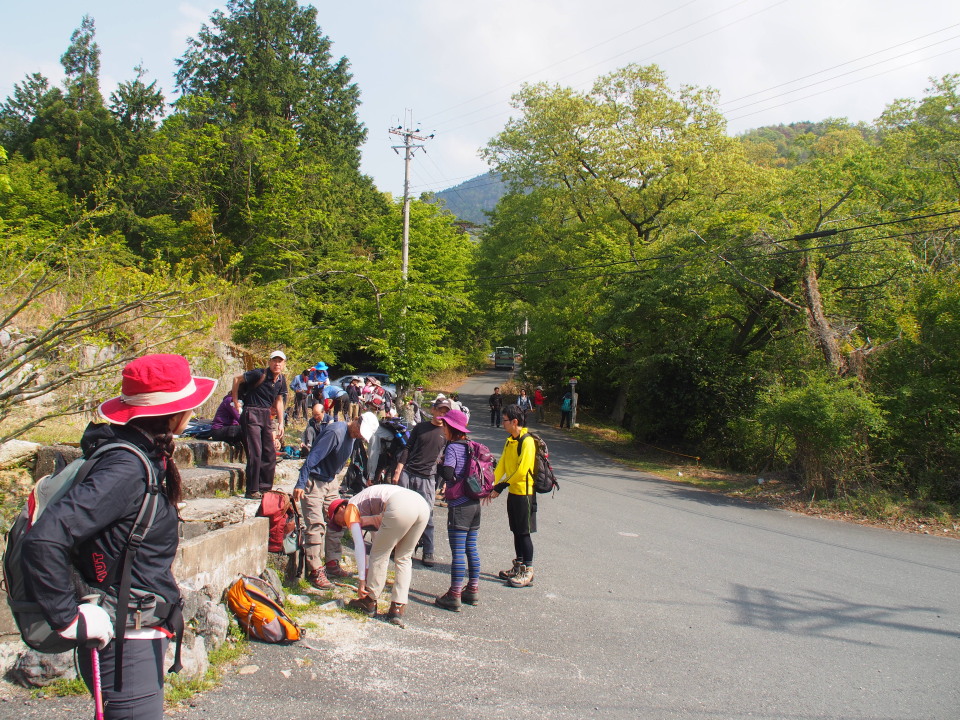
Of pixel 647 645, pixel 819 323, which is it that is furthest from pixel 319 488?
pixel 819 323

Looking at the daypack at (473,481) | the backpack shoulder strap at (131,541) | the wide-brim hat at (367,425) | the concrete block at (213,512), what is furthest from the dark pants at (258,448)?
the backpack shoulder strap at (131,541)

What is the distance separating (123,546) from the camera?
2.36 metres

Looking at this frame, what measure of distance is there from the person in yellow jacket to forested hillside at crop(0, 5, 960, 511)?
323 centimetres

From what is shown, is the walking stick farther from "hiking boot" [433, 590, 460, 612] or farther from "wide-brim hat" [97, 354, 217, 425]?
"hiking boot" [433, 590, 460, 612]

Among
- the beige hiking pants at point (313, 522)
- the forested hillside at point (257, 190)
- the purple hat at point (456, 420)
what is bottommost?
the beige hiking pants at point (313, 522)

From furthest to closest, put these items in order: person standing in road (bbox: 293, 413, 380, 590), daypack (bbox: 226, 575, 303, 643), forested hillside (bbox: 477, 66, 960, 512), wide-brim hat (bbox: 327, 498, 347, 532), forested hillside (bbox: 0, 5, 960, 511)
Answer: forested hillside (bbox: 477, 66, 960, 512), forested hillside (bbox: 0, 5, 960, 511), person standing in road (bbox: 293, 413, 380, 590), wide-brim hat (bbox: 327, 498, 347, 532), daypack (bbox: 226, 575, 303, 643)

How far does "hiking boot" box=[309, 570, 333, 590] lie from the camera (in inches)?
241

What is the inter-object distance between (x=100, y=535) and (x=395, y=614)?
3.49 meters

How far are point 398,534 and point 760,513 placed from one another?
9.68m

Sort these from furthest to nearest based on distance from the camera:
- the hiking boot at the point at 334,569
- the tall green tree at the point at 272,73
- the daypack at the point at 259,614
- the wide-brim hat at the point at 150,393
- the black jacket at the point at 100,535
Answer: the tall green tree at the point at 272,73, the hiking boot at the point at 334,569, the daypack at the point at 259,614, the wide-brim hat at the point at 150,393, the black jacket at the point at 100,535

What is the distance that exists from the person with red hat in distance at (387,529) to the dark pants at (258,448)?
7.25 feet

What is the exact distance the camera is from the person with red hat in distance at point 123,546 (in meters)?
2.14

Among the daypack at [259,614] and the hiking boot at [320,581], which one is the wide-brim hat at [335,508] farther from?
the daypack at [259,614]

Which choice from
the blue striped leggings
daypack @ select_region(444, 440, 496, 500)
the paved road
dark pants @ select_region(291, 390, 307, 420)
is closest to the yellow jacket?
daypack @ select_region(444, 440, 496, 500)
